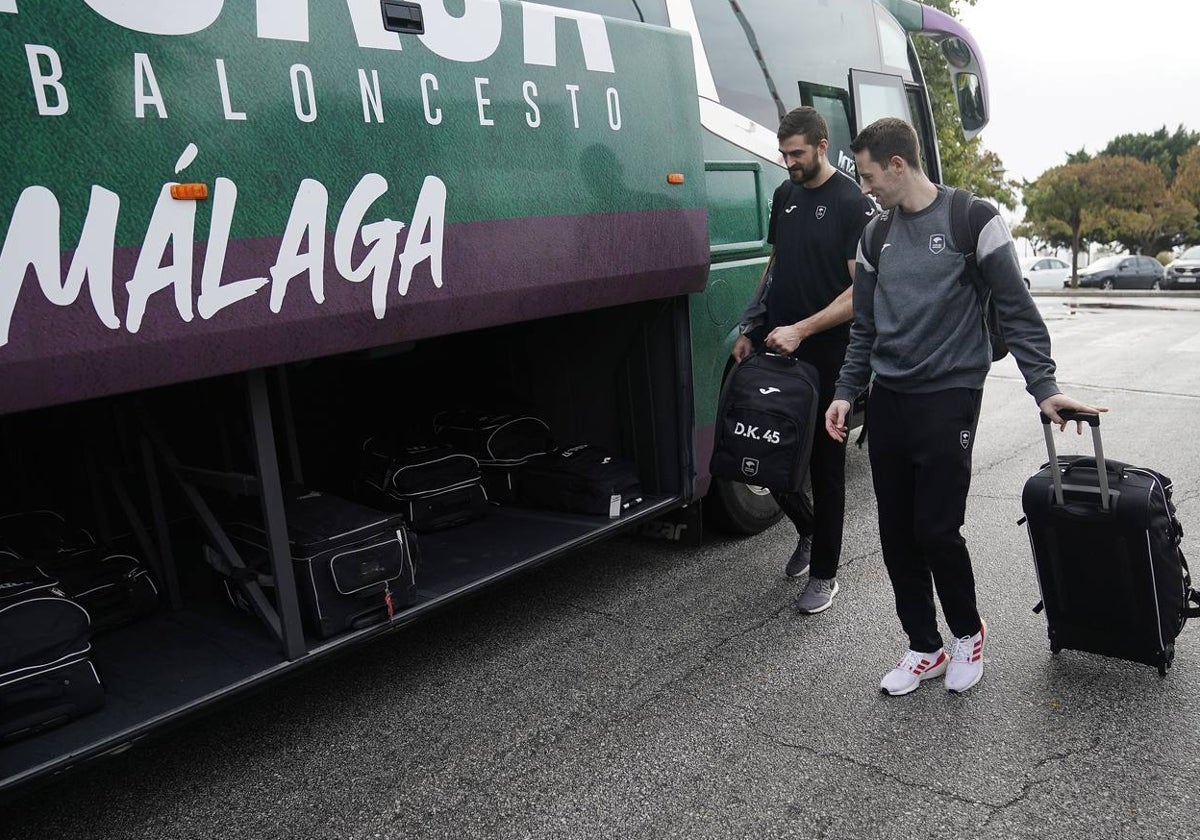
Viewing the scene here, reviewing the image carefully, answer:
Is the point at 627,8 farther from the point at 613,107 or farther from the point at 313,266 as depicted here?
the point at 313,266

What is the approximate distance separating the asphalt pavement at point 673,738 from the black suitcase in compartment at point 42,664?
225 millimetres

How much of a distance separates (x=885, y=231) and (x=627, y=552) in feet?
7.44

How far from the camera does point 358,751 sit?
309cm

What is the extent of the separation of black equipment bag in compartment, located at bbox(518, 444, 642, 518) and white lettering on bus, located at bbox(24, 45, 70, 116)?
254 centimetres

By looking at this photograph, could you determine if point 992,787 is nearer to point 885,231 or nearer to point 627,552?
point 885,231

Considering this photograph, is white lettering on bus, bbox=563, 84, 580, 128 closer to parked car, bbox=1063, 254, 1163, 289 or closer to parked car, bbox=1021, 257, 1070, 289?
parked car, bbox=1063, 254, 1163, 289

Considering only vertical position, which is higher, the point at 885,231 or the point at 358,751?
the point at 885,231

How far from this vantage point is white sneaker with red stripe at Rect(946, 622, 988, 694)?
3.21m

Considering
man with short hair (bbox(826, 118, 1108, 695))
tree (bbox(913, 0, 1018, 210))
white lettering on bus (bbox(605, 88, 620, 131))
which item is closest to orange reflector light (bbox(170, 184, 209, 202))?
white lettering on bus (bbox(605, 88, 620, 131))

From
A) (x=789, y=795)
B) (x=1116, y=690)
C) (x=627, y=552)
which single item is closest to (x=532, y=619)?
(x=627, y=552)

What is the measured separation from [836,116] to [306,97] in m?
3.50

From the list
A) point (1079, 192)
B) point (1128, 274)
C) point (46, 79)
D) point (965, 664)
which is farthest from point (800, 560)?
point (1079, 192)

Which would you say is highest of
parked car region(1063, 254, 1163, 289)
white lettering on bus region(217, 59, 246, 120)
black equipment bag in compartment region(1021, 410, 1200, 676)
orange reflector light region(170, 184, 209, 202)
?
Result: white lettering on bus region(217, 59, 246, 120)

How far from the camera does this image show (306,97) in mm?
2643
